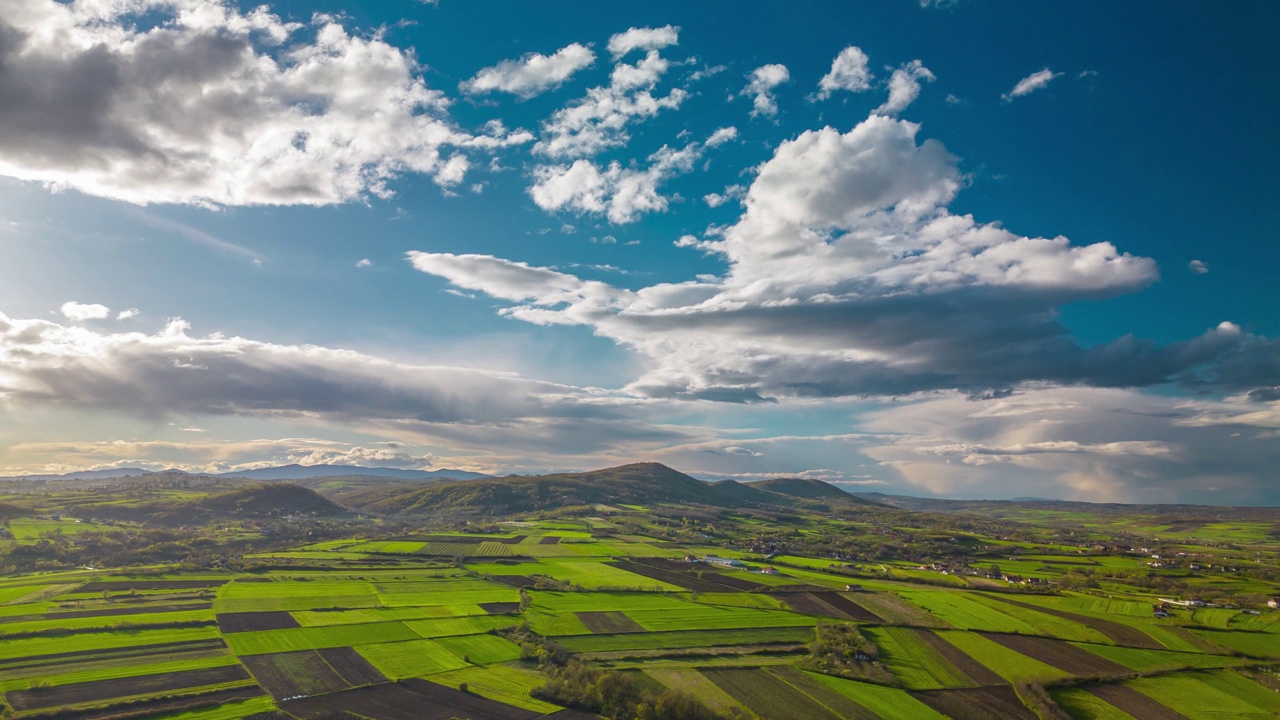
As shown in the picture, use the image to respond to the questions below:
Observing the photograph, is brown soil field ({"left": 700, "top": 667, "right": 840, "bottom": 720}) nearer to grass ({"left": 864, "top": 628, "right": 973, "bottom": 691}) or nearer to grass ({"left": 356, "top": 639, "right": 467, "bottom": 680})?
grass ({"left": 864, "top": 628, "right": 973, "bottom": 691})

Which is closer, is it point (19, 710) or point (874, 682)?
point (19, 710)

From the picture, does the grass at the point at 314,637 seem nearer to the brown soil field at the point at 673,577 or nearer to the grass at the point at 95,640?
the grass at the point at 95,640

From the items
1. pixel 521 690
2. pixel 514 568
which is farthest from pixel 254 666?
pixel 514 568

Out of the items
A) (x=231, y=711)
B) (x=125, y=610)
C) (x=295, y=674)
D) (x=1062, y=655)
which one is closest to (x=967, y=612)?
(x=1062, y=655)

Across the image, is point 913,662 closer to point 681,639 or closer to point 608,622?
point 681,639

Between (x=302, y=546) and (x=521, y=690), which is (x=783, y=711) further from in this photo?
(x=302, y=546)
